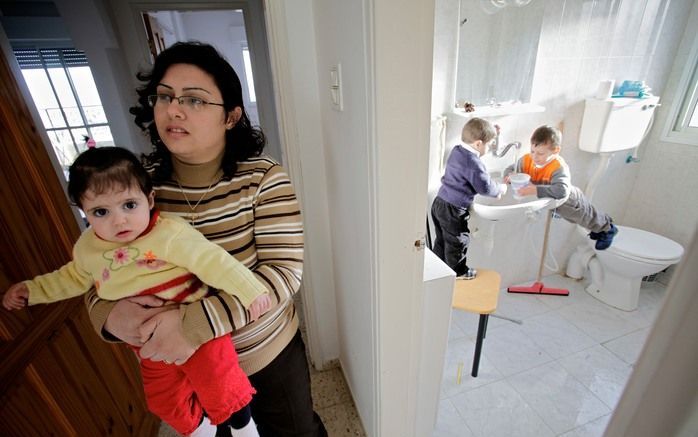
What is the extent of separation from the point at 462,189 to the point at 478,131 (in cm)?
30

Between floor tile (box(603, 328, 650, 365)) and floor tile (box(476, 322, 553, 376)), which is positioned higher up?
floor tile (box(476, 322, 553, 376))

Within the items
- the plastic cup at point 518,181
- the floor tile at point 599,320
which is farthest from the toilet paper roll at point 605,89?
the floor tile at point 599,320

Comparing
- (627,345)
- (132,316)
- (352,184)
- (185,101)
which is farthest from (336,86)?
(627,345)

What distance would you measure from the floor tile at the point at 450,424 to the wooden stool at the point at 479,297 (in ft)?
0.81

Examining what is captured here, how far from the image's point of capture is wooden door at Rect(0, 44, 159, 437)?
740 mm

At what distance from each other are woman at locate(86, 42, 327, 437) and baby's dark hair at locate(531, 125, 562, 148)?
1543mm

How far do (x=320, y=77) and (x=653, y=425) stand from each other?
114cm

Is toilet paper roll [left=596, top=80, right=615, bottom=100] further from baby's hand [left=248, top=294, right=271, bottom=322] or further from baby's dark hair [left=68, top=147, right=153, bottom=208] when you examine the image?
baby's dark hair [left=68, top=147, right=153, bottom=208]

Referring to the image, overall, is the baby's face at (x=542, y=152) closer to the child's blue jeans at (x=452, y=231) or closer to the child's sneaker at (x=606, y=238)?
the child's blue jeans at (x=452, y=231)

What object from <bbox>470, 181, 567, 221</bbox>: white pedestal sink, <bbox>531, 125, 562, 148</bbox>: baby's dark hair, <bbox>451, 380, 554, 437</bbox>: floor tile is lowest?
<bbox>451, 380, 554, 437</bbox>: floor tile

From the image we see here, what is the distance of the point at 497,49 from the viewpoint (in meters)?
1.62

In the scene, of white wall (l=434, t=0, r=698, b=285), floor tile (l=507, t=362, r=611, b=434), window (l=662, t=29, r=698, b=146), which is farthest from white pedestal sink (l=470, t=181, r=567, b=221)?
window (l=662, t=29, r=698, b=146)

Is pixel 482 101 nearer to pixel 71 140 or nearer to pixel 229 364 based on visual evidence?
pixel 229 364

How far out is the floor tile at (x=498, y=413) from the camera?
1.37 meters
